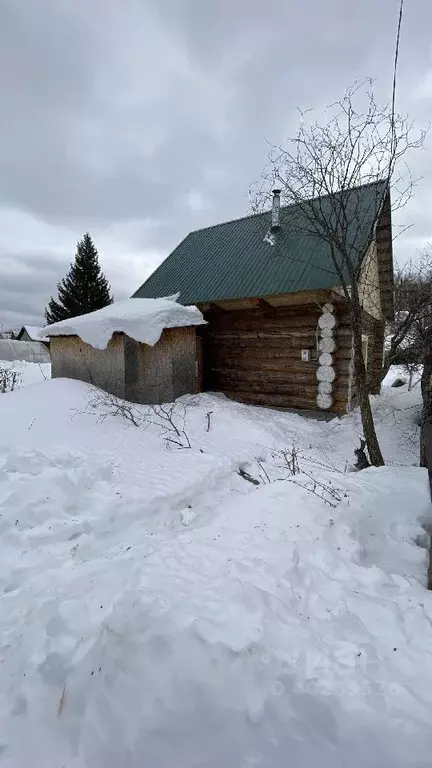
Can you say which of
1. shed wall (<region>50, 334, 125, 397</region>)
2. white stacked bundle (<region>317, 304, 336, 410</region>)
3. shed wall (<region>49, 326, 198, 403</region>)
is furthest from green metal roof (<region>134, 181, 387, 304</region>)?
shed wall (<region>50, 334, 125, 397</region>)

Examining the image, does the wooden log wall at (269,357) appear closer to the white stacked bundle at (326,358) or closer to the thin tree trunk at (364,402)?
the white stacked bundle at (326,358)

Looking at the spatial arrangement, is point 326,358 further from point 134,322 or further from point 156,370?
point 134,322

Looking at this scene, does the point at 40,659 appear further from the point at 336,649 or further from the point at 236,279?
the point at 236,279

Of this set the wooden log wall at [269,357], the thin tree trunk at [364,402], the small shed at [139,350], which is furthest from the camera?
the wooden log wall at [269,357]

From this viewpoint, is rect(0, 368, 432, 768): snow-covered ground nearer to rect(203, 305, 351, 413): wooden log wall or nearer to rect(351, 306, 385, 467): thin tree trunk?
rect(351, 306, 385, 467): thin tree trunk

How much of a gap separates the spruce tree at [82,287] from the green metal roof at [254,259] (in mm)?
11808

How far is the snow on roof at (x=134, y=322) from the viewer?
8062mm

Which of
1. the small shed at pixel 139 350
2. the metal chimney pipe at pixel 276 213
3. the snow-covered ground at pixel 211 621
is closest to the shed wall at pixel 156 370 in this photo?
the small shed at pixel 139 350

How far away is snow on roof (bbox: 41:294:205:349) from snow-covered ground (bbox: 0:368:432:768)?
4.00 m

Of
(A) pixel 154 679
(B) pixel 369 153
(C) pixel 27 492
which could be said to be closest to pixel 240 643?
(A) pixel 154 679

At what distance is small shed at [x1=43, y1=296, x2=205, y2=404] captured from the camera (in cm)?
820

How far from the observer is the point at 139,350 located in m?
8.63

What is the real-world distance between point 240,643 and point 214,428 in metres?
5.09

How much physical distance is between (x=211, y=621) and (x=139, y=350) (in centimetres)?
708
